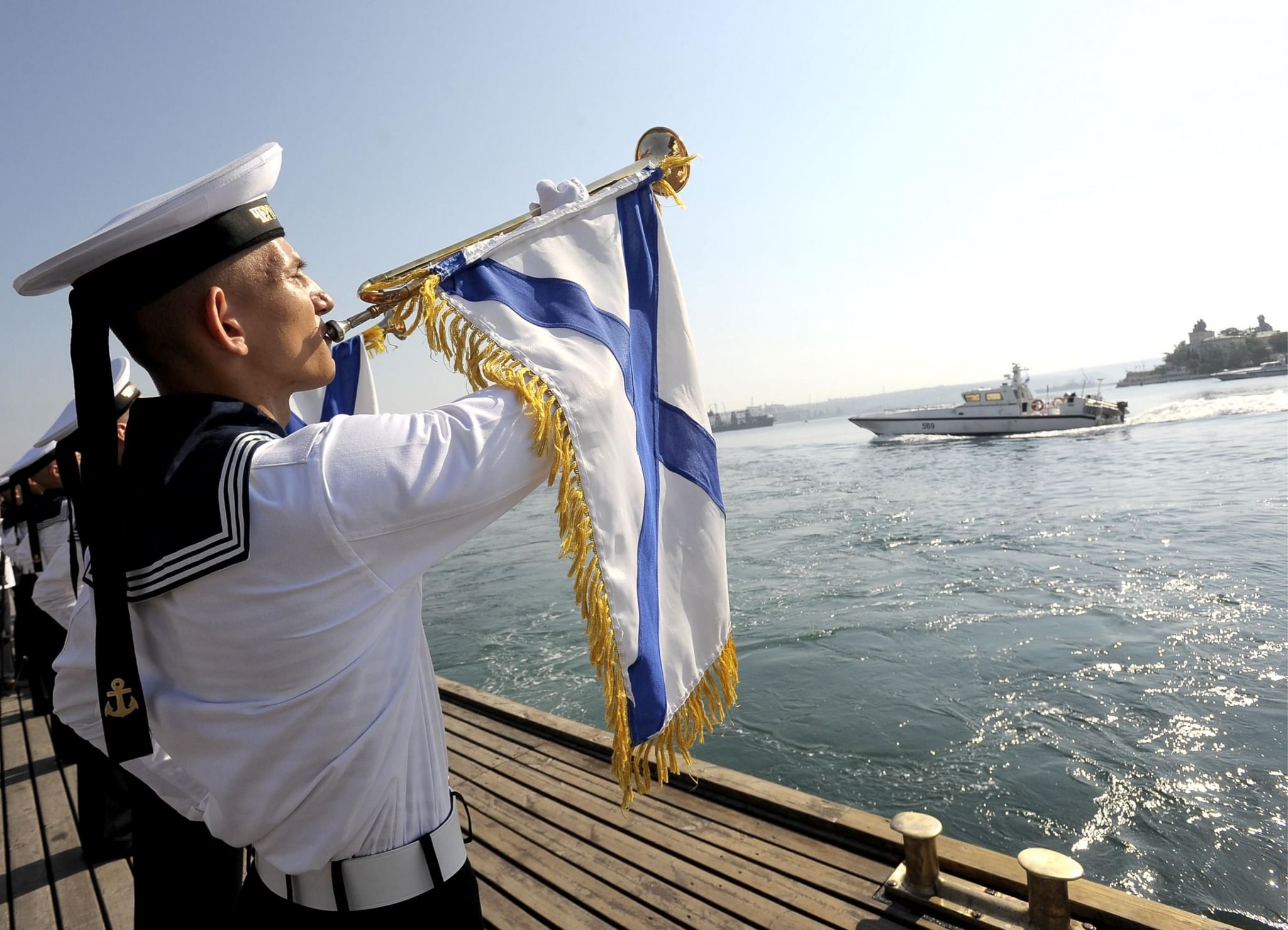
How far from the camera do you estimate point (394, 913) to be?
99 cm

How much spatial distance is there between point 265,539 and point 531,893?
2245 millimetres

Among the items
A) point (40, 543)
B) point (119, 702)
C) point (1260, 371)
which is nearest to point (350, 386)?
A: point (119, 702)

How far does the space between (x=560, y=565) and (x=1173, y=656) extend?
9.56m

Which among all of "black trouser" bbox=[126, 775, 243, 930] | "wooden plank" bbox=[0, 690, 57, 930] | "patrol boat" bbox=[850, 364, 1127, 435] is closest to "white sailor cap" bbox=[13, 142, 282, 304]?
"black trouser" bbox=[126, 775, 243, 930]

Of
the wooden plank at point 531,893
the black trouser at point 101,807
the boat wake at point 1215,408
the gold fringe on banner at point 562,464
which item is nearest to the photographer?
the gold fringe on banner at point 562,464

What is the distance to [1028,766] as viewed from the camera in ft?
15.1

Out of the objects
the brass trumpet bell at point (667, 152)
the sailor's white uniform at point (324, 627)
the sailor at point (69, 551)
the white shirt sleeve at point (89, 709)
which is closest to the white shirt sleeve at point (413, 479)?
the sailor's white uniform at point (324, 627)

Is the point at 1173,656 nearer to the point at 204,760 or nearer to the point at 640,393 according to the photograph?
the point at 640,393

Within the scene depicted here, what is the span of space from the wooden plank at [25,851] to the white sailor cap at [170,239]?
9.95ft

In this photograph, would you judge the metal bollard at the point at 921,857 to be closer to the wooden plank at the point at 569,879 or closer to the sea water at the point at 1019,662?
the wooden plank at the point at 569,879

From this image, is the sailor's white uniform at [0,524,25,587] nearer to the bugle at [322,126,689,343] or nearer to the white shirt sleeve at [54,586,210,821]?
the white shirt sleeve at [54,586,210,821]

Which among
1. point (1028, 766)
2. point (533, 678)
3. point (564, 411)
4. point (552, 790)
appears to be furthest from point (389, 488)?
point (533, 678)

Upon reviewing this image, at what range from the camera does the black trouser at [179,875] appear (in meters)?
1.68

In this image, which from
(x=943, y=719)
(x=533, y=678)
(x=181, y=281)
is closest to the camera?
(x=181, y=281)
